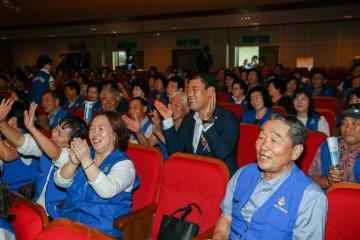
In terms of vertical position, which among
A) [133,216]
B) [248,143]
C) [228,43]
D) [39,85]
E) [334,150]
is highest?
[228,43]

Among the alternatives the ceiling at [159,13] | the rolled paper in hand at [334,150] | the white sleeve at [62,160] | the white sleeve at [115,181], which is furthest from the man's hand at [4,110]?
the ceiling at [159,13]

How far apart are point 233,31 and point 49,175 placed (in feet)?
46.9

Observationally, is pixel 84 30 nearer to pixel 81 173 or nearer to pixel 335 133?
pixel 335 133

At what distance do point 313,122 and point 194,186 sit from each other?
206 centimetres

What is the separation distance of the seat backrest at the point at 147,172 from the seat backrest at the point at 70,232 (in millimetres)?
1108

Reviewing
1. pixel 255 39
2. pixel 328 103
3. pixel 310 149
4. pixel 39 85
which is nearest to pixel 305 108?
pixel 310 149

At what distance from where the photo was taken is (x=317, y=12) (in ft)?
34.0

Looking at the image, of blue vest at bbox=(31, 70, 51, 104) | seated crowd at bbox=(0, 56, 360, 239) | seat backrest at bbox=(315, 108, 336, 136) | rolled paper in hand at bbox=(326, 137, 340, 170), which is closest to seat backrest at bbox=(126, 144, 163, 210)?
seated crowd at bbox=(0, 56, 360, 239)

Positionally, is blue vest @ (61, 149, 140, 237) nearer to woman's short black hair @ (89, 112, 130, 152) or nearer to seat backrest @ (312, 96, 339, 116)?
woman's short black hair @ (89, 112, 130, 152)

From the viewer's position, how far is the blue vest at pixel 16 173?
9.53ft

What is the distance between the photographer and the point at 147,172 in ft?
8.32

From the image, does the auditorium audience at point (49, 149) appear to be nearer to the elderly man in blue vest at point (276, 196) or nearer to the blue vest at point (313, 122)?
the elderly man in blue vest at point (276, 196)

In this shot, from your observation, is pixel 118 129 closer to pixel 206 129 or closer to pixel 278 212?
pixel 206 129

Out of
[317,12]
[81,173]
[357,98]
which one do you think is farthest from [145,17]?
[81,173]
